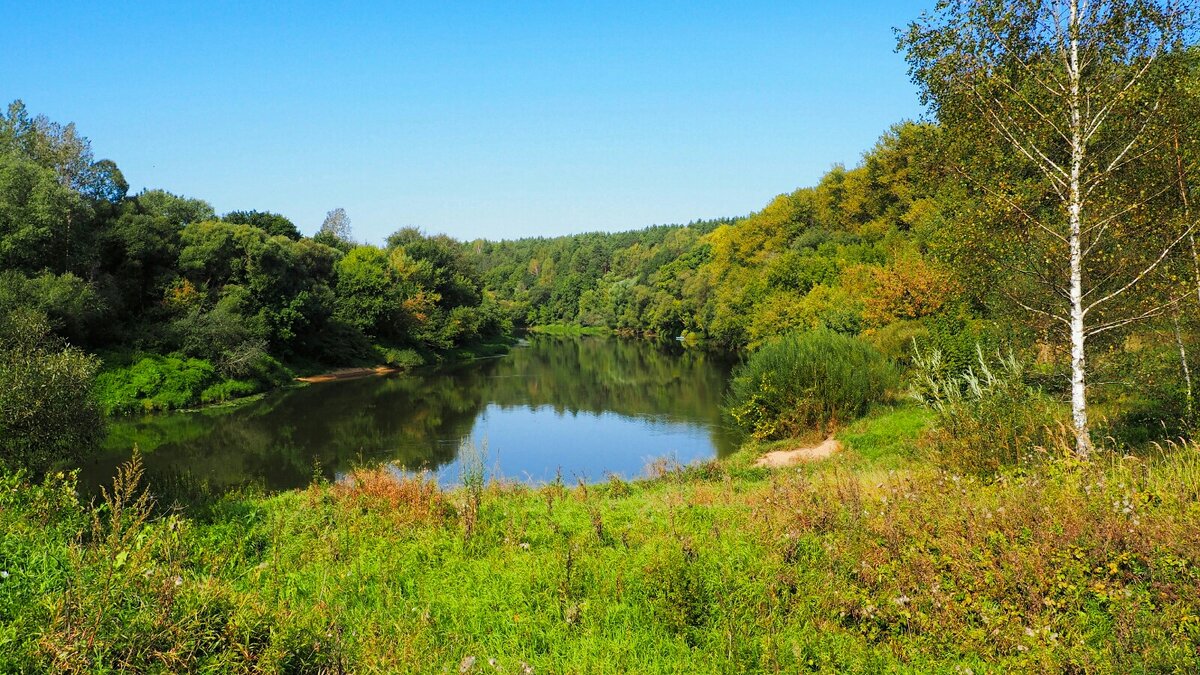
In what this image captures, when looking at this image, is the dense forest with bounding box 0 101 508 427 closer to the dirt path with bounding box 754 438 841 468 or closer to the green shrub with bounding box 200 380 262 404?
the green shrub with bounding box 200 380 262 404

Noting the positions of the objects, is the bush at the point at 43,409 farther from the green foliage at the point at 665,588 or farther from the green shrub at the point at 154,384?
the green shrub at the point at 154,384

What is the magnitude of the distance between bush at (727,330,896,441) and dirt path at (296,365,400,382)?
98.6ft

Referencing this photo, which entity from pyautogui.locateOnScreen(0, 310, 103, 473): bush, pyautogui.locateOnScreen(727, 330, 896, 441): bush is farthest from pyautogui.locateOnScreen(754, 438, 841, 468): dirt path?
pyautogui.locateOnScreen(0, 310, 103, 473): bush

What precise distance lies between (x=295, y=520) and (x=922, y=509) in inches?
308

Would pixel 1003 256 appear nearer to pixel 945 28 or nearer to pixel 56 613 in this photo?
pixel 945 28

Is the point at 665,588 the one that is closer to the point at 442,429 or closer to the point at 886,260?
the point at 442,429

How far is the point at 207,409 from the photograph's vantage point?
3139 centimetres

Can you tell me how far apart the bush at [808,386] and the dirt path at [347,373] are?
30041 mm

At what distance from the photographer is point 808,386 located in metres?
21.0

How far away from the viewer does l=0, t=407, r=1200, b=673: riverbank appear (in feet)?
14.5

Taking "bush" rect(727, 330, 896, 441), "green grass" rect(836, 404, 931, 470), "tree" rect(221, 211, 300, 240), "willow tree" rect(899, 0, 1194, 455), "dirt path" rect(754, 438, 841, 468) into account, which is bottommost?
"dirt path" rect(754, 438, 841, 468)

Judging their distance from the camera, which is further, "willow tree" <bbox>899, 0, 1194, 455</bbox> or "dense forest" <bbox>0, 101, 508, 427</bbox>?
"dense forest" <bbox>0, 101, 508, 427</bbox>

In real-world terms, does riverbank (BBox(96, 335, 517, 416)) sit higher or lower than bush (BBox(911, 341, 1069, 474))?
higher

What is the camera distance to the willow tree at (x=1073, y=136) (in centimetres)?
977
